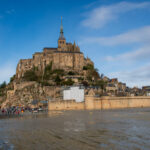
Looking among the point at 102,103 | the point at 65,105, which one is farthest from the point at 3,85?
the point at 102,103

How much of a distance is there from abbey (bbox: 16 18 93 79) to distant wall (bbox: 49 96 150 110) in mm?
33590

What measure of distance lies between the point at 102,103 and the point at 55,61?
39.1m

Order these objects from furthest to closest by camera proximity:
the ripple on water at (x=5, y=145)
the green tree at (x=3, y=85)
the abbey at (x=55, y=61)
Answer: the green tree at (x=3, y=85) → the abbey at (x=55, y=61) → the ripple on water at (x=5, y=145)

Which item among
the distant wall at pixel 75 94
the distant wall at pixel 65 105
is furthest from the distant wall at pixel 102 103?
the distant wall at pixel 75 94

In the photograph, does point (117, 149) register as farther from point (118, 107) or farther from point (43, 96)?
point (43, 96)

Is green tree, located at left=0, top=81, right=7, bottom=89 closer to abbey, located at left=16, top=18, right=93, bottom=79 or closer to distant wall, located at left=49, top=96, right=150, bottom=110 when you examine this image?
abbey, located at left=16, top=18, right=93, bottom=79

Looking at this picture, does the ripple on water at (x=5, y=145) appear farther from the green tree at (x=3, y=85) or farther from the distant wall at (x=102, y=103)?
the green tree at (x=3, y=85)

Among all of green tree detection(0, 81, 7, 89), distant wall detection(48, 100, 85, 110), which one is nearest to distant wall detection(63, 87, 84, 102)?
distant wall detection(48, 100, 85, 110)

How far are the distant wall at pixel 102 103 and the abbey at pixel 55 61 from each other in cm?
3359

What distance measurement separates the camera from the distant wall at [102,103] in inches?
2007

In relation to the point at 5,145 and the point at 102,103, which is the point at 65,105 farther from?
the point at 5,145

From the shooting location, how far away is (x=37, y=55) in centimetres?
9131

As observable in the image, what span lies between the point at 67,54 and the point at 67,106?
39.8 metres

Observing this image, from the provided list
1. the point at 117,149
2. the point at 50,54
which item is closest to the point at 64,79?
the point at 50,54
